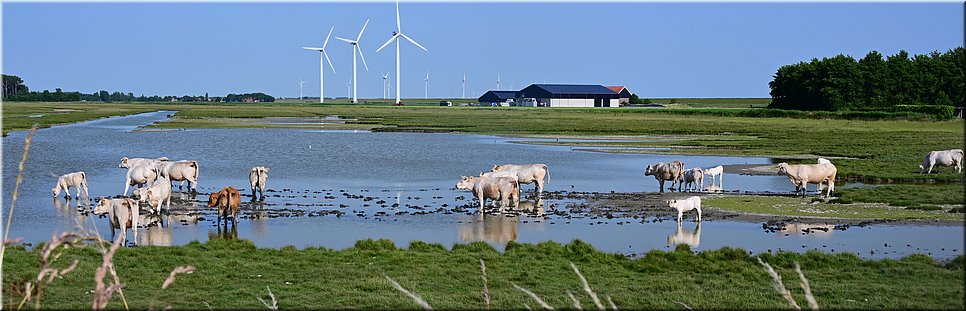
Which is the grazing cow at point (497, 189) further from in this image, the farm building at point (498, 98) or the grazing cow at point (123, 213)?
the farm building at point (498, 98)

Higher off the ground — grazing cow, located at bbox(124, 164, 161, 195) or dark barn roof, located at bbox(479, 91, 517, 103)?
dark barn roof, located at bbox(479, 91, 517, 103)

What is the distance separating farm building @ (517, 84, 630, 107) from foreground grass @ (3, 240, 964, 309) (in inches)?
6010

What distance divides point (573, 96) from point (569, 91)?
170 centimetres

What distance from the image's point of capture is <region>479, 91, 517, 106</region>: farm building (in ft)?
622

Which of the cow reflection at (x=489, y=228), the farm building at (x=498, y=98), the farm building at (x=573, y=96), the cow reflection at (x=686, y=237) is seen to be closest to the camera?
the cow reflection at (x=686, y=237)

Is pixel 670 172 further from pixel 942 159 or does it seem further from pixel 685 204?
pixel 942 159

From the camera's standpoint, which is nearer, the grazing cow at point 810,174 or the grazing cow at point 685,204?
the grazing cow at point 685,204

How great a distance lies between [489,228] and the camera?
2305 cm

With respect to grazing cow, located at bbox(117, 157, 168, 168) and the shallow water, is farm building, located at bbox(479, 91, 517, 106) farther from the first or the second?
grazing cow, located at bbox(117, 157, 168, 168)

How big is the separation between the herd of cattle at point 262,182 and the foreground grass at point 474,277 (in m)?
4.69

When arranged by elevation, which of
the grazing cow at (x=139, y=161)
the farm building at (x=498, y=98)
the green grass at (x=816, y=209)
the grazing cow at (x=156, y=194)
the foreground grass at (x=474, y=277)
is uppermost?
the farm building at (x=498, y=98)

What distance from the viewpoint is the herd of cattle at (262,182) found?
23.1 metres

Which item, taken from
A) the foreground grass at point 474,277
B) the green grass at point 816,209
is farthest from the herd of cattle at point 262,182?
the foreground grass at point 474,277

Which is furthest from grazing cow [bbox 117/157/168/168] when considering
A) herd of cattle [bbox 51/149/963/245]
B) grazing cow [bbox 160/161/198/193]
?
grazing cow [bbox 160/161/198/193]
